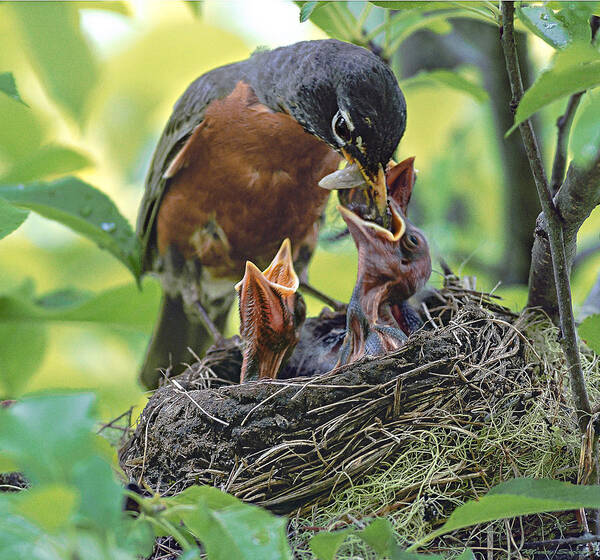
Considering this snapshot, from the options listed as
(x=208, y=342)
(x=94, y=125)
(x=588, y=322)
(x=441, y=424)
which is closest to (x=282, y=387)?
(x=441, y=424)

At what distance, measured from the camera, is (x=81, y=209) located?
2479mm

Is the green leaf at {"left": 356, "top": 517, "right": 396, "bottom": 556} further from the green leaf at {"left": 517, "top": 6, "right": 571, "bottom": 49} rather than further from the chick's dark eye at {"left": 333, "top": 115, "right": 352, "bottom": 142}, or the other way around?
the chick's dark eye at {"left": 333, "top": 115, "right": 352, "bottom": 142}

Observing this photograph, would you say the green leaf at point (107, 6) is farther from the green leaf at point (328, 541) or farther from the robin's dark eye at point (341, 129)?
the green leaf at point (328, 541)

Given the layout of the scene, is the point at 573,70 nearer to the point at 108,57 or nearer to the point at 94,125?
the point at 108,57

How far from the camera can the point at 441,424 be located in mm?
1901

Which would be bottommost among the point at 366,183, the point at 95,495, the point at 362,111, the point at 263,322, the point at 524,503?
the point at 263,322

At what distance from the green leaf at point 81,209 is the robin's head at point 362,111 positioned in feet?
2.66

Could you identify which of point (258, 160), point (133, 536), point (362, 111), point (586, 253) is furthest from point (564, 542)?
point (586, 253)

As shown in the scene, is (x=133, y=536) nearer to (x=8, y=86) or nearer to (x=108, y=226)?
(x=8, y=86)

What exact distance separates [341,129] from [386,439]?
3.79ft

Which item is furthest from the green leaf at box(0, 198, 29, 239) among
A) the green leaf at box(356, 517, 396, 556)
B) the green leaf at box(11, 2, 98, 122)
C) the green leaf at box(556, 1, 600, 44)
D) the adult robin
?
the adult robin

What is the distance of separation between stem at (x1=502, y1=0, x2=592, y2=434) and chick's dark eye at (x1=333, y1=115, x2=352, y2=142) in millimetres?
1084

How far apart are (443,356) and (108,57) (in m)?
2.75

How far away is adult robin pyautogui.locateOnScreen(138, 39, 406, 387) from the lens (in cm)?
253
